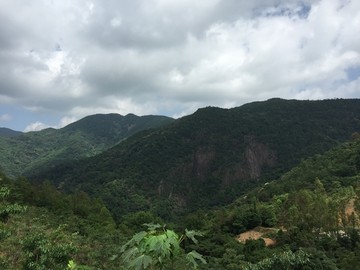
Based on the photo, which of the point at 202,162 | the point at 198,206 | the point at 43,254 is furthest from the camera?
the point at 202,162

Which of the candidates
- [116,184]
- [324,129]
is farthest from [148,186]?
[324,129]

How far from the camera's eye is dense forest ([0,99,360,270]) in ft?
56.3

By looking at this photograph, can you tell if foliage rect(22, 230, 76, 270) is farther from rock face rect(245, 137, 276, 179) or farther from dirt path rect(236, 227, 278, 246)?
rock face rect(245, 137, 276, 179)

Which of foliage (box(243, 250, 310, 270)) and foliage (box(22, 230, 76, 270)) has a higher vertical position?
foliage (box(22, 230, 76, 270))

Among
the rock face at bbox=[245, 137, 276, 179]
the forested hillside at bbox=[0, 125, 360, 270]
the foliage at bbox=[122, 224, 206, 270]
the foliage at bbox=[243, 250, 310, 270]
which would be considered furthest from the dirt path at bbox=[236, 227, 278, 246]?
the rock face at bbox=[245, 137, 276, 179]

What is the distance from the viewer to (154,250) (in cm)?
391

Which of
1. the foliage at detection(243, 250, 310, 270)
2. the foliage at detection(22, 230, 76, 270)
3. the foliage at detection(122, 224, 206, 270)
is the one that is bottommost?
the foliage at detection(243, 250, 310, 270)

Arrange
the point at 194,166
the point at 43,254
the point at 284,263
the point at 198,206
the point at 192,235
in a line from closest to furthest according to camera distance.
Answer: the point at 192,235 < the point at 43,254 < the point at 284,263 < the point at 198,206 < the point at 194,166

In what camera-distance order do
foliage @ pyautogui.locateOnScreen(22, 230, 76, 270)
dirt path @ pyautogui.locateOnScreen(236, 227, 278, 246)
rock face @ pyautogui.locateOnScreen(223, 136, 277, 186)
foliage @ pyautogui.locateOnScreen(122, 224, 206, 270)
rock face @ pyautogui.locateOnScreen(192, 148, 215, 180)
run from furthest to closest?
rock face @ pyautogui.locateOnScreen(192, 148, 215, 180) → rock face @ pyautogui.locateOnScreen(223, 136, 277, 186) → dirt path @ pyautogui.locateOnScreen(236, 227, 278, 246) → foliage @ pyautogui.locateOnScreen(22, 230, 76, 270) → foliage @ pyautogui.locateOnScreen(122, 224, 206, 270)

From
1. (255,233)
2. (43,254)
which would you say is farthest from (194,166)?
(43,254)

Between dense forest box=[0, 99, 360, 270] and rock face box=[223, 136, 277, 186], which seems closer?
dense forest box=[0, 99, 360, 270]

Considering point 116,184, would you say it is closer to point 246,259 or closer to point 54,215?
point 54,215

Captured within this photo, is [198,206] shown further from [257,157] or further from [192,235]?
[192,235]

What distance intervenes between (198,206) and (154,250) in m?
156
